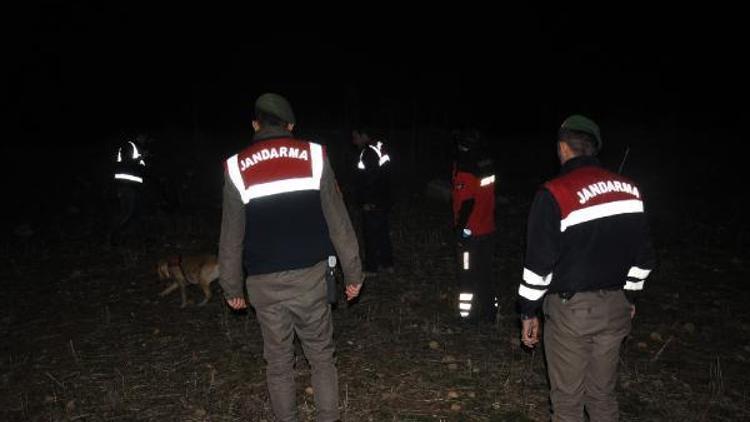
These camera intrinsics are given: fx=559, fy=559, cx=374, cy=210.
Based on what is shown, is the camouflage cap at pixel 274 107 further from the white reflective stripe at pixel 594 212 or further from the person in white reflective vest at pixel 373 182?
the person in white reflective vest at pixel 373 182

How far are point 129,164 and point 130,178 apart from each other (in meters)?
0.25

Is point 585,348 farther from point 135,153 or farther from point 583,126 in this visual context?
point 135,153

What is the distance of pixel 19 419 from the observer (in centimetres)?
498

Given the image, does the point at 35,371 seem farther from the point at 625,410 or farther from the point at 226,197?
the point at 625,410

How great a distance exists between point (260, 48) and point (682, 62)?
26163 millimetres

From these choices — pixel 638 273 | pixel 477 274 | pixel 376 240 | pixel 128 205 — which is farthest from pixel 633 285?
pixel 128 205

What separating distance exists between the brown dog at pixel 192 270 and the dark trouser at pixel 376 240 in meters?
2.40

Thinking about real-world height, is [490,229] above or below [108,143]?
below

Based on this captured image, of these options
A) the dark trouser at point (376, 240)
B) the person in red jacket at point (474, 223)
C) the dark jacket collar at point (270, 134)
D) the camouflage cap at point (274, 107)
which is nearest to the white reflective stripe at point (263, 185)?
the dark jacket collar at point (270, 134)

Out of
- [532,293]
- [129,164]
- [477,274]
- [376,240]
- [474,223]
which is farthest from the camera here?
[129,164]

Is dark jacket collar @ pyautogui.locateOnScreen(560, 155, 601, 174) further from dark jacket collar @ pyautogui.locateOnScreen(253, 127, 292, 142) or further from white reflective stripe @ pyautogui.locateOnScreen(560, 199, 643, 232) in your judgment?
dark jacket collar @ pyautogui.locateOnScreen(253, 127, 292, 142)

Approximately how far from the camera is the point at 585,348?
3.65 m

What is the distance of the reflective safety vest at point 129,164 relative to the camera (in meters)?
10.0

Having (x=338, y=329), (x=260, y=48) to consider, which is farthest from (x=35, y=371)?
(x=260, y=48)
